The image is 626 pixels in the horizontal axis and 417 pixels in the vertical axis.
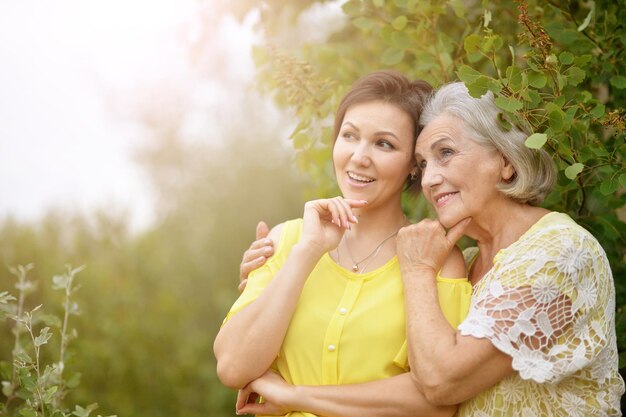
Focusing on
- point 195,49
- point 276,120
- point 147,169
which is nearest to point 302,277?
point 195,49

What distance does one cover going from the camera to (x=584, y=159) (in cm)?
236

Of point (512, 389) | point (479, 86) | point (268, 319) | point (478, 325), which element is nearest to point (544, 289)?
point (478, 325)

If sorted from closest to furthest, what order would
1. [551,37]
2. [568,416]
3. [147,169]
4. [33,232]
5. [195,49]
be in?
1. [568,416]
2. [551,37]
3. [195,49]
4. [33,232]
5. [147,169]

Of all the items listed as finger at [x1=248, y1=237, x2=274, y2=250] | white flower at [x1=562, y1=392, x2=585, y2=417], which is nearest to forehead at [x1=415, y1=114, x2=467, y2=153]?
finger at [x1=248, y1=237, x2=274, y2=250]

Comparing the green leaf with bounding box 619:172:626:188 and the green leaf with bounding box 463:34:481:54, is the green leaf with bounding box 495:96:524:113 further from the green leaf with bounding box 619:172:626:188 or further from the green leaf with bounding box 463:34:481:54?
the green leaf with bounding box 619:172:626:188

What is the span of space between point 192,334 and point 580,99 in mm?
4790

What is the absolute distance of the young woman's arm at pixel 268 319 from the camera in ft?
7.57

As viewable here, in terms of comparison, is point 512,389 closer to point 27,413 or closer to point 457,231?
point 457,231

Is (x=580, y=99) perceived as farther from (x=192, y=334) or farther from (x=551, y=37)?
(x=192, y=334)

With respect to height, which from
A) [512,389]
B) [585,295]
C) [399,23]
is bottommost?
[512,389]

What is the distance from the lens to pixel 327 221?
2.51 meters

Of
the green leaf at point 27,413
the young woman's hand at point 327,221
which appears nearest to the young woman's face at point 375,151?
the young woman's hand at point 327,221

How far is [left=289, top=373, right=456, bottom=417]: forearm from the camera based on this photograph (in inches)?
86.1

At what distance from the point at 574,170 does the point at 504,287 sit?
462 mm
